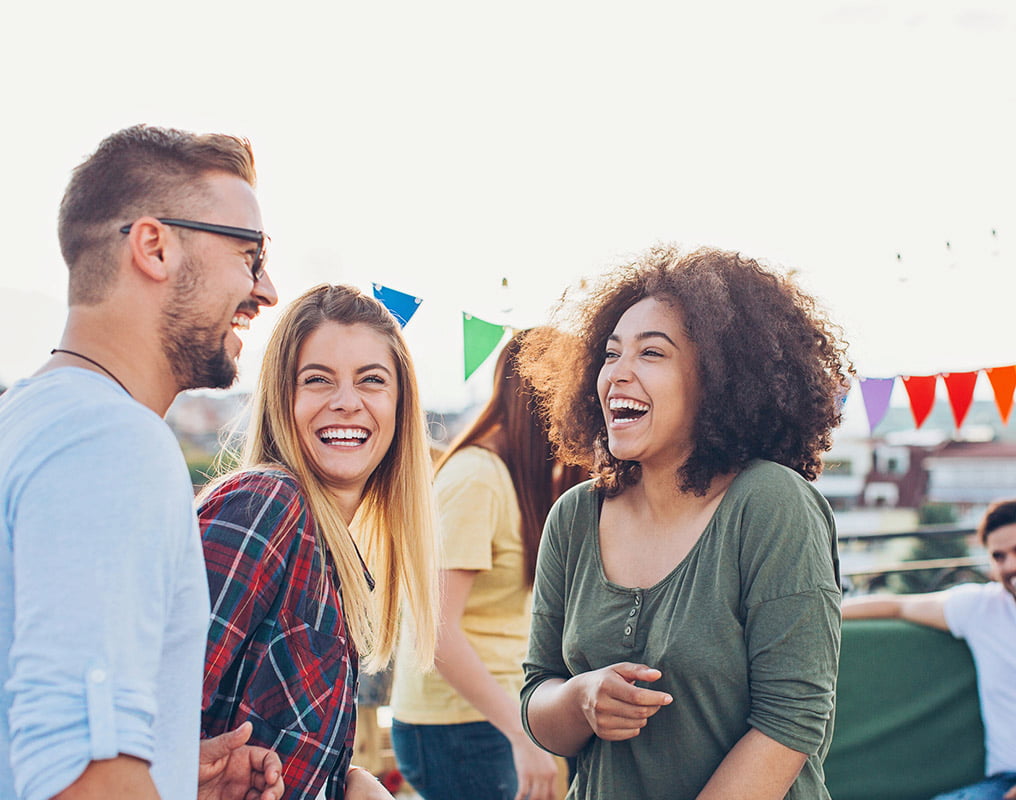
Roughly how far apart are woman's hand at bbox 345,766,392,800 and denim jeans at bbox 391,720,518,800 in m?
0.88

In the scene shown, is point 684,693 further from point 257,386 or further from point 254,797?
point 257,386

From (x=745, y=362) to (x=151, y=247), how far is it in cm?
103

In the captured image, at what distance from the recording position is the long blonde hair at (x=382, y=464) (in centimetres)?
175

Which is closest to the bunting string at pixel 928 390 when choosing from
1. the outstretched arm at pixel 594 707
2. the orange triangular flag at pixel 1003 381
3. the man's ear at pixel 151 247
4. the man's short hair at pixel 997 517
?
the orange triangular flag at pixel 1003 381

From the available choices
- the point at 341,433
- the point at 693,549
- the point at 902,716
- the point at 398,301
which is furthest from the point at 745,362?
the point at 902,716

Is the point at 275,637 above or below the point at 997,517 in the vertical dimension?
above

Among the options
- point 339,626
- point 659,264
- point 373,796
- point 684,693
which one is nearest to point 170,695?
point 339,626

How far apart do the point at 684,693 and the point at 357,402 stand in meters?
0.78

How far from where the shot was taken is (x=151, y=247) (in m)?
1.09

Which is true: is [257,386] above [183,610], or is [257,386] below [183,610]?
above

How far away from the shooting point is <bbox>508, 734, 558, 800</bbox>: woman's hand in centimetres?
239

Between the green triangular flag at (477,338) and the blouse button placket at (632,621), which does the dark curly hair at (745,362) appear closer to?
the blouse button placket at (632,621)

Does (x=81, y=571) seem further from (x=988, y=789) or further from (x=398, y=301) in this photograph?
(x=988, y=789)

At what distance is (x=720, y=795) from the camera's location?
4.71ft
